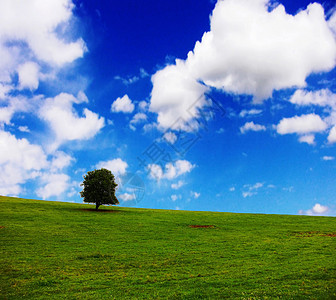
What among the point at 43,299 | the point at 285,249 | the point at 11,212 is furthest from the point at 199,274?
the point at 11,212

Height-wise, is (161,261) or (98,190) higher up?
(98,190)

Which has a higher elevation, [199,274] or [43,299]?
[199,274]

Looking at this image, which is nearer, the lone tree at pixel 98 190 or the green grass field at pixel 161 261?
the green grass field at pixel 161 261

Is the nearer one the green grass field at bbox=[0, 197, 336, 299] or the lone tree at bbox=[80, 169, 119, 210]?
the green grass field at bbox=[0, 197, 336, 299]

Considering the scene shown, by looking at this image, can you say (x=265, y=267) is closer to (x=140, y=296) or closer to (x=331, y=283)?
(x=331, y=283)

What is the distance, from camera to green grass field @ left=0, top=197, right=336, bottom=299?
19203mm

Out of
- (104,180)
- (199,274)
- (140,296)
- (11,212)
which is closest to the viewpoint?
(140,296)

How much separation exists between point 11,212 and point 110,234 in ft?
88.1

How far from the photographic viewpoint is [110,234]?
39656mm

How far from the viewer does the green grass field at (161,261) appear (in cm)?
1920

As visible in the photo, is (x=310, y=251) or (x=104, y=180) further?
(x=104, y=180)

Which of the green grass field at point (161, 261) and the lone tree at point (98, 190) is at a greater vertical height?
the lone tree at point (98, 190)

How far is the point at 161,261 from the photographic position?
26766 millimetres

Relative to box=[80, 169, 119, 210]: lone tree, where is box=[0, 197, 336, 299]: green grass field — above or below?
below
